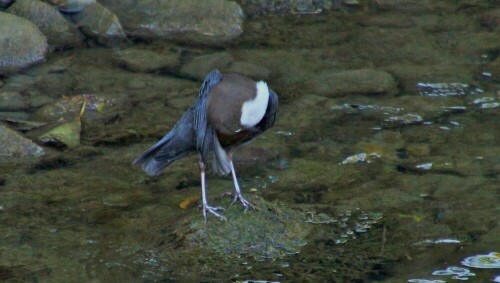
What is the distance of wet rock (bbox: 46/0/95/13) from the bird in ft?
11.0

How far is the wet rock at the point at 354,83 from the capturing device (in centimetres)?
654

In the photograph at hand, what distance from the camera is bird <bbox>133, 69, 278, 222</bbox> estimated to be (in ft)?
13.6

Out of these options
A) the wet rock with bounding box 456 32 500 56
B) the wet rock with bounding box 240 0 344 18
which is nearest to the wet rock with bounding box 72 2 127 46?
the wet rock with bounding box 240 0 344 18

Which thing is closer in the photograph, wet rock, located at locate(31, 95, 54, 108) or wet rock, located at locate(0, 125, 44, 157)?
wet rock, located at locate(0, 125, 44, 157)

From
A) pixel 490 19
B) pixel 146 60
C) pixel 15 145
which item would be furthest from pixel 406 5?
pixel 15 145

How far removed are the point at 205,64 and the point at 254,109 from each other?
2960mm

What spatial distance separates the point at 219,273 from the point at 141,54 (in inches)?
129

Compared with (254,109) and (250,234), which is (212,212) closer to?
Answer: (250,234)

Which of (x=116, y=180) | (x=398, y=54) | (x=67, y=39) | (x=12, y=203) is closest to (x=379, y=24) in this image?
(x=398, y=54)

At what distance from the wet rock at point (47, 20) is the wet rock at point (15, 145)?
6.30ft

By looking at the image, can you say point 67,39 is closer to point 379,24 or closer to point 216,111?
point 379,24

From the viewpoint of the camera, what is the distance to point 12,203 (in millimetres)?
5059

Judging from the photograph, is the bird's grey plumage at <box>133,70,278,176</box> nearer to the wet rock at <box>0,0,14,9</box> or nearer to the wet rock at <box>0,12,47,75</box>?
the wet rock at <box>0,12,47,75</box>

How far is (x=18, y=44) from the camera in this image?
700 cm
